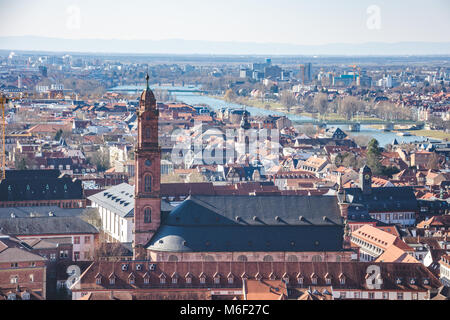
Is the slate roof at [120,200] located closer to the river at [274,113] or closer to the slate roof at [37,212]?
the slate roof at [37,212]

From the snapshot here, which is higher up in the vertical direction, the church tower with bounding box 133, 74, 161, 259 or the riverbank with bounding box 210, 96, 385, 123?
the church tower with bounding box 133, 74, 161, 259

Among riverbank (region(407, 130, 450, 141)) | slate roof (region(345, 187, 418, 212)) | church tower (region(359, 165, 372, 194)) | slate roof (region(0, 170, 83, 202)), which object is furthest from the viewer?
riverbank (region(407, 130, 450, 141))

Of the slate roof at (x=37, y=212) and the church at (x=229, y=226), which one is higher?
the church at (x=229, y=226)

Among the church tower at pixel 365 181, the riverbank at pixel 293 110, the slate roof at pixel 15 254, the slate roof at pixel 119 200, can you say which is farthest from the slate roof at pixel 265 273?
the riverbank at pixel 293 110

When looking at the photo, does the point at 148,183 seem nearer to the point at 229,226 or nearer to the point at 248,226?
the point at 229,226

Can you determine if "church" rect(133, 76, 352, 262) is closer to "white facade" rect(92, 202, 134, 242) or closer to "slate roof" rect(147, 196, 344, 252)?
"slate roof" rect(147, 196, 344, 252)

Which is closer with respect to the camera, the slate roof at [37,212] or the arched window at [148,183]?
the arched window at [148,183]

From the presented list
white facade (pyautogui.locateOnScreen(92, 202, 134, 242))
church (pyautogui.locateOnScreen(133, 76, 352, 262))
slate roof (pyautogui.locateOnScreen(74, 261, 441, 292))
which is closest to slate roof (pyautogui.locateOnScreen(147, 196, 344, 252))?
church (pyautogui.locateOnScreen(133, 76, 352, 262))

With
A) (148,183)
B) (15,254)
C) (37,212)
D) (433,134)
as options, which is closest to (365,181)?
(37,212)
